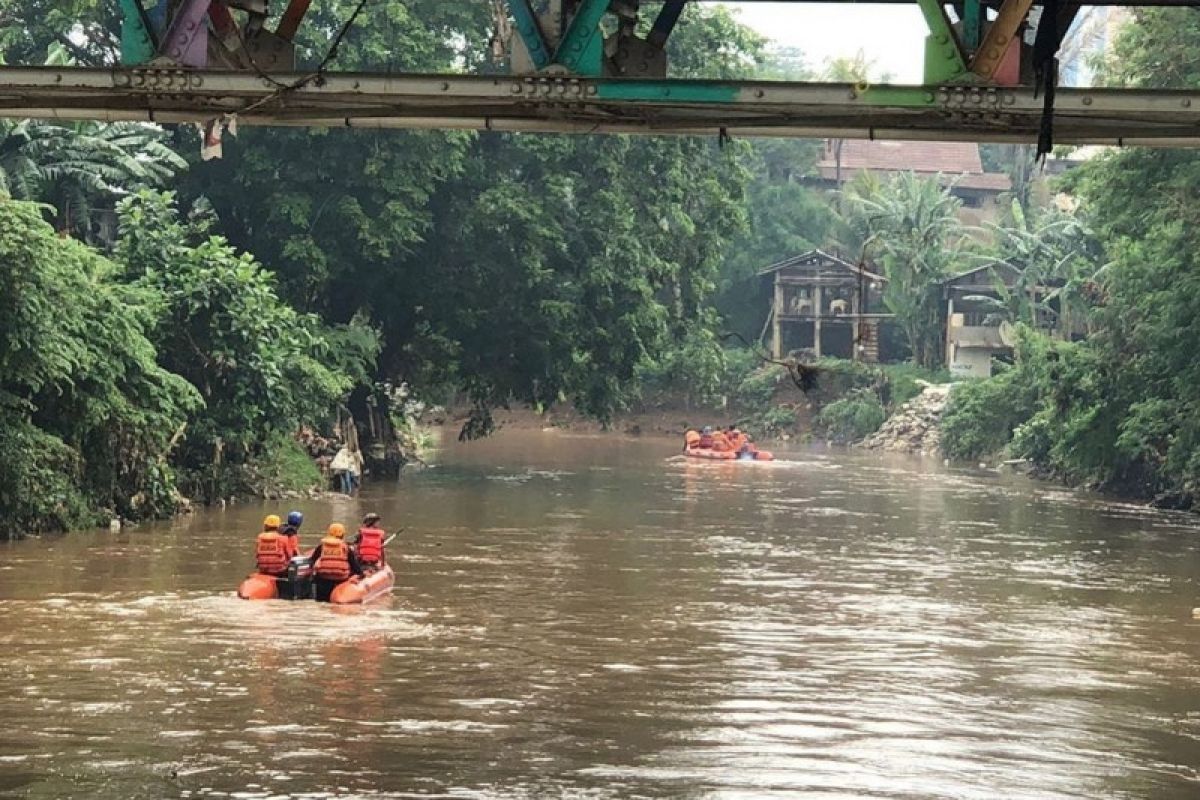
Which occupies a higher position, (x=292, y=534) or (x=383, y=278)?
(x=383, y=278)

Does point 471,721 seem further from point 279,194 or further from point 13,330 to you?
point 279,194

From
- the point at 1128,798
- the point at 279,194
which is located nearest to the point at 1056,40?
the point at 1128,798

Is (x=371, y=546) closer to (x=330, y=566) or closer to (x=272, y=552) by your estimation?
(x=330, y=566)

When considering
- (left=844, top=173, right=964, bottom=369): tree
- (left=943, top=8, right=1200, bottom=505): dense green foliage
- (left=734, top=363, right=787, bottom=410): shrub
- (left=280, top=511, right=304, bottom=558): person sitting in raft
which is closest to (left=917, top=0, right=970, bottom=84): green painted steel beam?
(left=280, top=511, right=304, bottom=558): person sitting in raft

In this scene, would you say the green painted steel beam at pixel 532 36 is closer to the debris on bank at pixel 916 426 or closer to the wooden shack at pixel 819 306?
the debris on bank at pixel 916 426

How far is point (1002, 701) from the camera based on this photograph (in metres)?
15.3

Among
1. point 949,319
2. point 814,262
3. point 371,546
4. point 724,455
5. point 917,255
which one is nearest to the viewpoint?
point 371,546

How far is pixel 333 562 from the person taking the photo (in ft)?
63.8

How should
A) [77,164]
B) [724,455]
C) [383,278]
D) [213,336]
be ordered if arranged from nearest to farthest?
1. [213,336]
2. [77,164]
3. [383,278]
4. [724,455]

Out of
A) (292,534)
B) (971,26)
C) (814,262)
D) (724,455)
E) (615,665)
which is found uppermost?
(814,262)

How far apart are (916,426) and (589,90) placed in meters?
50.6

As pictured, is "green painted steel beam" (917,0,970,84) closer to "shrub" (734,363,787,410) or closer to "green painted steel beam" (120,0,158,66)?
"green painted steel beam" (120,0,158,66)

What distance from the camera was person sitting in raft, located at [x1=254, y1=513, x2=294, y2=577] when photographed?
63.9 ft

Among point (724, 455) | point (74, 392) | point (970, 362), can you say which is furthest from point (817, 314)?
point (74, 392)
